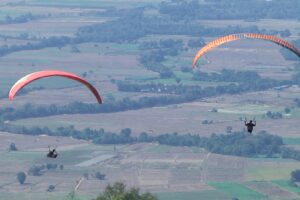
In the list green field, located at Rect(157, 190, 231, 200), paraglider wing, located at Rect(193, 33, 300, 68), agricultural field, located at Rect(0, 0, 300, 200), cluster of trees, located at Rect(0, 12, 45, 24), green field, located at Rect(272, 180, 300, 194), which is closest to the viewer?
paraglider wing, located at Rect(193, 33, 300, 68)

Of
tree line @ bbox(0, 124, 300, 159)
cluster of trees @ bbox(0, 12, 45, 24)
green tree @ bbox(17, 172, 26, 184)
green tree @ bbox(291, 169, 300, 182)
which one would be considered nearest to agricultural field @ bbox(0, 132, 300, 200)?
green tree @ bbox(17, 172, 26, 184)

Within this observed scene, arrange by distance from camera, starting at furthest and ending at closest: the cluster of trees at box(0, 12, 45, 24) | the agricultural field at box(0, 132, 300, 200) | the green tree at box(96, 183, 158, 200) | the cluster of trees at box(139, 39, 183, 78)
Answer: the cluster of trees at box(0, 12, 45, 24) → the cluster of trees at box(139, 39, 183, 78) → the agricultural field at box(0, 132, 300, 200) → the green tree at box(96, 183, 158, 200)

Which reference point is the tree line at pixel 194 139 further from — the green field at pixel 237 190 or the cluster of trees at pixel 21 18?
the cluster of trees at pixel 21 18

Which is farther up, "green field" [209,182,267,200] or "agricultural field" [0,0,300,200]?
"agricultural field" [0,0,300,200]

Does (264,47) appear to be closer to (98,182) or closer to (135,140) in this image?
(135,140)

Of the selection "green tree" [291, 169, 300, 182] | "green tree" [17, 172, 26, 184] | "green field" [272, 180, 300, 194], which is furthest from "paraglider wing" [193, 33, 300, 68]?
"green tree" [17, 172, 26, 184]

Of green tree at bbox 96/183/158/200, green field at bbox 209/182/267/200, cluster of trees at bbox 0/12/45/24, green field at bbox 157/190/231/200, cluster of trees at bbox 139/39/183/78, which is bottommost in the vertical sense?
green tree at bbox 96/183/158/200

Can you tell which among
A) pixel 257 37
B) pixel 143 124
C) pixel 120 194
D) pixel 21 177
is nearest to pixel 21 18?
pixel 143 124

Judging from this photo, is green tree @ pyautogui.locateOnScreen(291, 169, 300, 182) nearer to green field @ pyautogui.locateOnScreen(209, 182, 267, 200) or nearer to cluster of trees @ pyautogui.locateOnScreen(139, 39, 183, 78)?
green field @ pyautogui.locateOnScreen(209, 182, 267, 200)

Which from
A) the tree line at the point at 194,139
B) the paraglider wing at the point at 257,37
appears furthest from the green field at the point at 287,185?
the paraglider wing at the point at 257,37

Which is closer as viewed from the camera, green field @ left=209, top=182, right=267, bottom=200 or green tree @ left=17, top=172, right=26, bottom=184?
green field @ left=209, top=182, right=267, bottom=200

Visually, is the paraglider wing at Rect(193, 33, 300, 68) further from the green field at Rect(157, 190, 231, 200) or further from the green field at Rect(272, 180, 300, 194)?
the green field at Rect(272, 180, 300, 194)

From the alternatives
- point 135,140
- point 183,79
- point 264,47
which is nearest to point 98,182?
point 135,140
